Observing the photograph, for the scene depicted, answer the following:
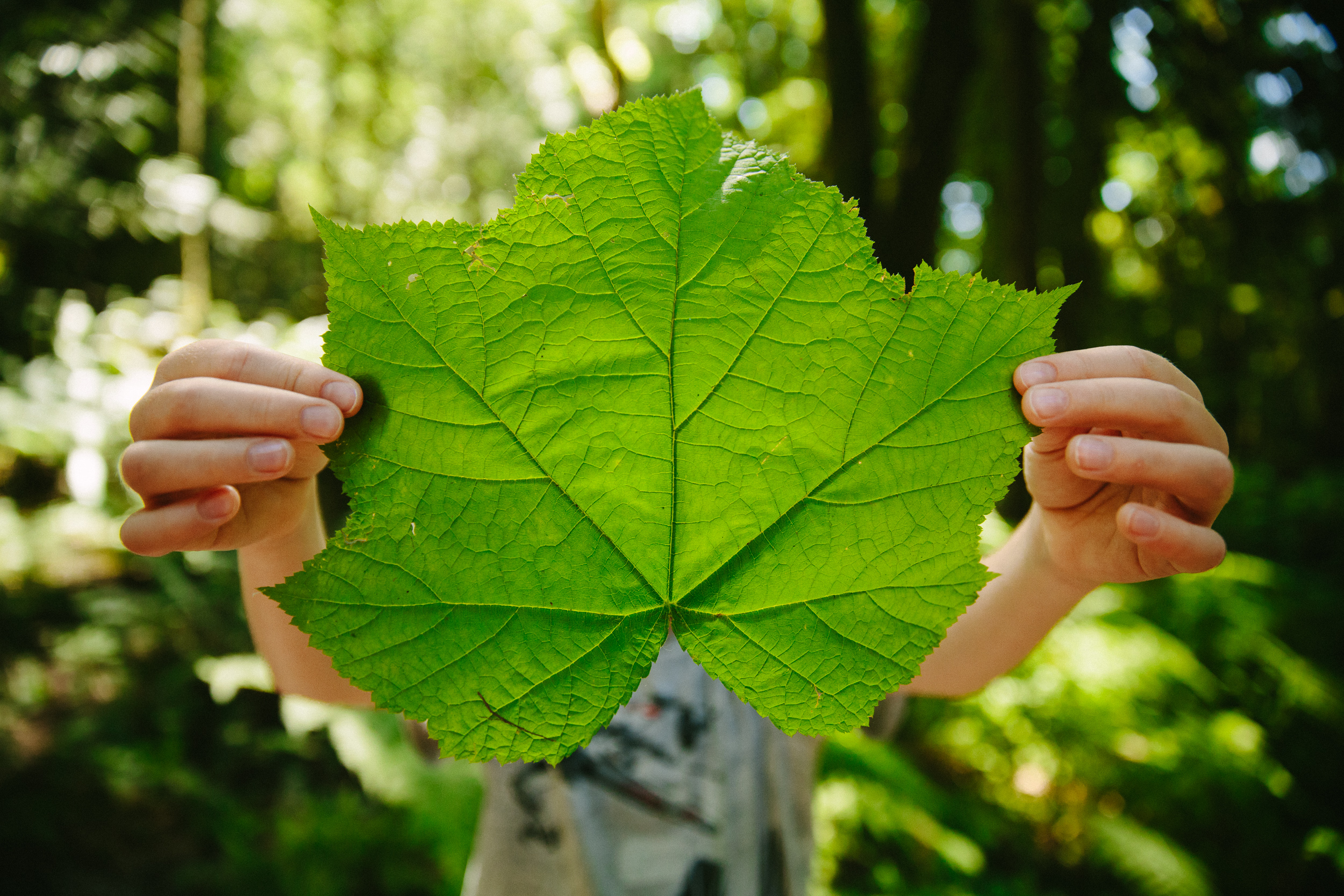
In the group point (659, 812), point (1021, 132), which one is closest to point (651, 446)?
point (659, 812)

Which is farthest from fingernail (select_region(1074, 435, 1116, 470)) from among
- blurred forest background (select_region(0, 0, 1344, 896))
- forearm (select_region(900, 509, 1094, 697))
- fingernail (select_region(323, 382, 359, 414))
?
blurred forest background (select_region(0, 0, 1344, 896))

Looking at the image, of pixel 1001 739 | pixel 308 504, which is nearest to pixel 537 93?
pixel 1001 739

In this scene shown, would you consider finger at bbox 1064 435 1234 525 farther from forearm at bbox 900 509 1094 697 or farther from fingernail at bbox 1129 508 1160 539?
forearm at bbox 900 509 1094 697

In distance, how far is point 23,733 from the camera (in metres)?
3.44

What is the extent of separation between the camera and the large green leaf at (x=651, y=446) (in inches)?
16.4

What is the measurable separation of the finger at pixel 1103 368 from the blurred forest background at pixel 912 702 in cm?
147

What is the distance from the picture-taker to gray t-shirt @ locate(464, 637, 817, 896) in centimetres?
141

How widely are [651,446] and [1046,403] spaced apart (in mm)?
247

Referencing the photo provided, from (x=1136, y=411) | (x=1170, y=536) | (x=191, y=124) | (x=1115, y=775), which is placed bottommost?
(x=1115, y=775)

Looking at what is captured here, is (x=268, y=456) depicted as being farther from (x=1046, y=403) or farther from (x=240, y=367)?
(x=1046, y=403)

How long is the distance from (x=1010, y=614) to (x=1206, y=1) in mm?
3326

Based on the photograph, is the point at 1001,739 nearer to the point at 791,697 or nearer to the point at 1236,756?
the point at 1236,756

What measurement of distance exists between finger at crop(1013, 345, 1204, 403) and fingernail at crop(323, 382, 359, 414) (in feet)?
1.35

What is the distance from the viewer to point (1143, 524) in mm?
577
